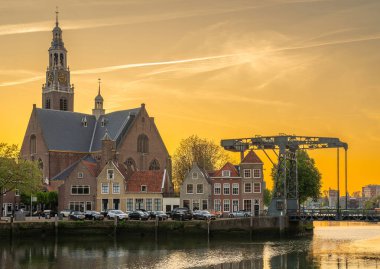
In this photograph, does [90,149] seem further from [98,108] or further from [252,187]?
[252,187]

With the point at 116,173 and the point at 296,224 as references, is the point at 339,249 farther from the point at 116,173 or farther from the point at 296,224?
the point at 116,173

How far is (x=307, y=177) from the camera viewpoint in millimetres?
96562

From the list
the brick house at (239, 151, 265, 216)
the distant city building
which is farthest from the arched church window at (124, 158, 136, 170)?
the brick house at (239, 151, 265, 216)

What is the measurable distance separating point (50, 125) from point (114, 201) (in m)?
21.4

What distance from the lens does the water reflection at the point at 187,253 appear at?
51562 mm

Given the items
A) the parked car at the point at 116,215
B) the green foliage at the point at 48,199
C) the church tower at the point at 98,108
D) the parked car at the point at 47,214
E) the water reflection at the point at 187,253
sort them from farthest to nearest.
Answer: the church tower at the point at 98,108 < the green foliage at the point at 48,199 < the parked car at the point at 47,214 < the parked car at the point at 116,215 < the water reflection at the point at 187,253

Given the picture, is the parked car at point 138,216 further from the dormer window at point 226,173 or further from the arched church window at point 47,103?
the arched church window at point 47,103

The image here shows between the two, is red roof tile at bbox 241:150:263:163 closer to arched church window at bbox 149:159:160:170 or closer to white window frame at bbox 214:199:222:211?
white window frame at bbox 214:199:222:211

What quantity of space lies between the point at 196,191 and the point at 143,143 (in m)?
20.5

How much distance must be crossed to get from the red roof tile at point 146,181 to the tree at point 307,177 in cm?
1977

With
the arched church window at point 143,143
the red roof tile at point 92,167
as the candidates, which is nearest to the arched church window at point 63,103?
the arched church window at point 143,143

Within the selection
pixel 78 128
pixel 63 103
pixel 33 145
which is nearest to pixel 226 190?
pixel 78 128

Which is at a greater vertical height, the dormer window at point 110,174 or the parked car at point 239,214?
the dormer window at point 110,174

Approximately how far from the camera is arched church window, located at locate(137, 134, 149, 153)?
105 m
